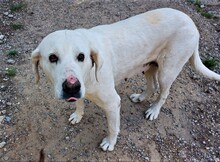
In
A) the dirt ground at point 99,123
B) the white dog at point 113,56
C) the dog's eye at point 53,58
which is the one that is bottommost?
the dirt ground at point 99,123

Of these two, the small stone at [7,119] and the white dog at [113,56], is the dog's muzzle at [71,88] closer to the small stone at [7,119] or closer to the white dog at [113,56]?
the white dog at [113,56]

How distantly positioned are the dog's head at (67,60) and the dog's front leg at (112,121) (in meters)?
0.56

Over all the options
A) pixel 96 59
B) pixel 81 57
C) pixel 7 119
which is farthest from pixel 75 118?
pixel 81 57

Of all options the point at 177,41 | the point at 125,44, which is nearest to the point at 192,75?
the point at 177,41

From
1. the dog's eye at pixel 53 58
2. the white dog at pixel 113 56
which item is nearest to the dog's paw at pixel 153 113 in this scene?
the white dog at pixel 113 56

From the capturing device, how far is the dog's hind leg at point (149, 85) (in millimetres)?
3998

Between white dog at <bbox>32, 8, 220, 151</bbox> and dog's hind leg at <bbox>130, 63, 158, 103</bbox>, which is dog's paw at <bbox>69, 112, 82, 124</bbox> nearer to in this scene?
white dog at <bbox>32, 8, 220, 151</bbox>

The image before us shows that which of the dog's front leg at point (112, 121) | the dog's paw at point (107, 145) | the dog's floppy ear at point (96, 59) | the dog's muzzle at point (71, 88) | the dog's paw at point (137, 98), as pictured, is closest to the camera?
the dog's muzzle at point (71, 88)

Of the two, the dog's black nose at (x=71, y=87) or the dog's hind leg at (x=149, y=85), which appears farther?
the dog's hind leg at (x=149, y=85)

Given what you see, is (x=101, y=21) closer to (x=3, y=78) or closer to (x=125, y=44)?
(x=3, y=78)

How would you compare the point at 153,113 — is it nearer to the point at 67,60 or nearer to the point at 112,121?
the point at 112,121

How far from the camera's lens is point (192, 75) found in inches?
183

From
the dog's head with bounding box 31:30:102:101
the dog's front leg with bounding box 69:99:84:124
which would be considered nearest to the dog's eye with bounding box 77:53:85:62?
the dog's head with bounding box 31:30:102:101

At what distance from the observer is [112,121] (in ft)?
11.1
